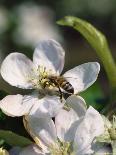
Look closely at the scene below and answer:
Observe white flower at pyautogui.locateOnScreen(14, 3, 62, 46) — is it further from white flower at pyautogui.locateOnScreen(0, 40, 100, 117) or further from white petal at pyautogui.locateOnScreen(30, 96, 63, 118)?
white petal at pyautogui.locateOnScreen(30, 96, 63, 118)

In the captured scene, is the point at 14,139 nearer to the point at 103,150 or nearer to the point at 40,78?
the point at 103,150

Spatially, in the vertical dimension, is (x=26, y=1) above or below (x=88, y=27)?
below

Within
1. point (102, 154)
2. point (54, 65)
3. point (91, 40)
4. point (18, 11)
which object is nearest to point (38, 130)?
point (102, 154)

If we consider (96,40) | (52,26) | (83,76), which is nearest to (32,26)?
(52,26)

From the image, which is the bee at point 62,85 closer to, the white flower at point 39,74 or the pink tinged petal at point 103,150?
the white flower at point 39,74

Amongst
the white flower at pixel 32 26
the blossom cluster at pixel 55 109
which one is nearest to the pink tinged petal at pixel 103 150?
the blossom cluster at pixel 55 109

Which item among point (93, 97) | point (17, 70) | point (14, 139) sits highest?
point (17, 70)

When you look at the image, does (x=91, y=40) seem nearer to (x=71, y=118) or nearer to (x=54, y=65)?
(x=54, y=65)
